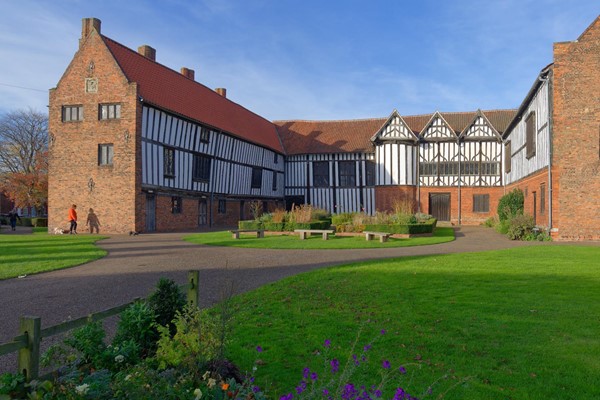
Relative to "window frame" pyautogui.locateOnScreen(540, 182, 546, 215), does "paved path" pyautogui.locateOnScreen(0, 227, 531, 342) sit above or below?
below

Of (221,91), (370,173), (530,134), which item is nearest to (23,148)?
(221,91)

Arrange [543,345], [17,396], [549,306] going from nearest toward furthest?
[17,396] → [543,345] → [549,306]

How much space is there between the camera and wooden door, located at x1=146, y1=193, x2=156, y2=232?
24.3 m

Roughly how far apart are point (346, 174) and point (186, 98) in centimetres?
1390

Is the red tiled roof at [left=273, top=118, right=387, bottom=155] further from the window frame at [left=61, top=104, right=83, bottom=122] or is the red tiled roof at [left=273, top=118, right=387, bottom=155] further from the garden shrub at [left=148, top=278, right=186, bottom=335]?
the garden shrub at [left=148, top=278, right=186, bottom=335]

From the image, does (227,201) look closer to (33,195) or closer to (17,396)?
(33,195)

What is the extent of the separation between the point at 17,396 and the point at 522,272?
9631 millimetres

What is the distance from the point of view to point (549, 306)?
677 cm

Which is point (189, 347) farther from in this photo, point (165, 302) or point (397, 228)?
point (397, 228)

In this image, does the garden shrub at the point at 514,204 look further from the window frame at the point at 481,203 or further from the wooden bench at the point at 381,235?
the wooden bench at the point at 381,235

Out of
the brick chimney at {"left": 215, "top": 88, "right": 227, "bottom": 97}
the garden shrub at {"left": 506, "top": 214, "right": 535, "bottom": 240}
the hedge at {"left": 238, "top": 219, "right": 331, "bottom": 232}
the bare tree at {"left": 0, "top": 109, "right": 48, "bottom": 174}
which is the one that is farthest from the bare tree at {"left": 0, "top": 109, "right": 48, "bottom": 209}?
the garden shrub at {"left": 506, "top": 214, "right": 535, "bottom": 240}

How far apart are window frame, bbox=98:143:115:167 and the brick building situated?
0.06 metres

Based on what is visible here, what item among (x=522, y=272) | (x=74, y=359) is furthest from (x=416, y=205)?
(x=74, y=359)

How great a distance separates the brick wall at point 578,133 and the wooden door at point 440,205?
50.5 ft
